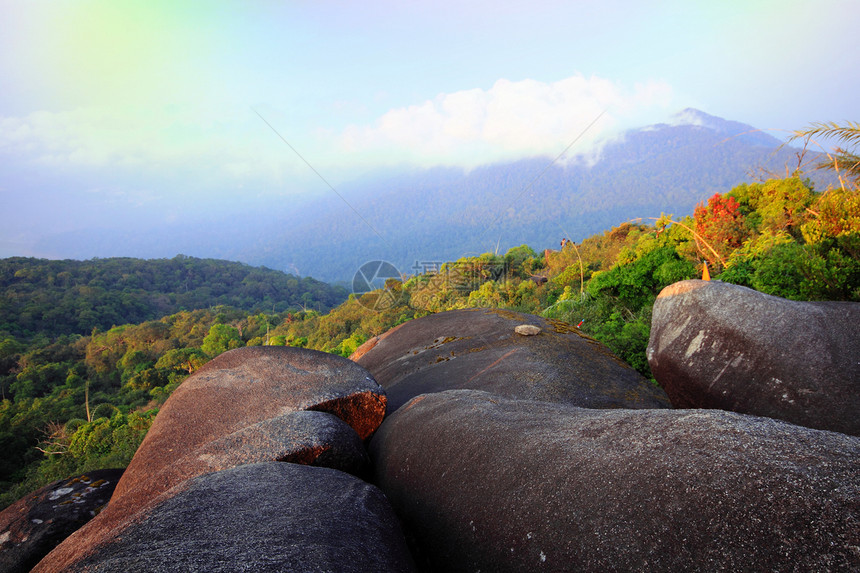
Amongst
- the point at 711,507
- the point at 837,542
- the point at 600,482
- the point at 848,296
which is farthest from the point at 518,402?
the point at 848,296

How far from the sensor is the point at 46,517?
5.73 m

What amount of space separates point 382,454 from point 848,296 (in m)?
7.42

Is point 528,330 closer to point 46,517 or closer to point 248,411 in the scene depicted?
point 248,411

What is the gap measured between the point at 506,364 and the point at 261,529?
18.5 ft

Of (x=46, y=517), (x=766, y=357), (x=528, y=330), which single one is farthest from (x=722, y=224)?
(x=46, y=517)

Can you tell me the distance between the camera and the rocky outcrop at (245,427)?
3.51 meters

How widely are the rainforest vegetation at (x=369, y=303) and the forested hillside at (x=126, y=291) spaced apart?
0.47 metres

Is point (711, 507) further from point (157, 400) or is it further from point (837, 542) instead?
point (157, 400)

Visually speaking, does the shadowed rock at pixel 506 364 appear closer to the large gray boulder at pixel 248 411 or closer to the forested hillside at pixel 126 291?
the large gray boulder at pixel 248 411

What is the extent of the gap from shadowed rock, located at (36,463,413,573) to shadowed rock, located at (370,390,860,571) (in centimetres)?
56

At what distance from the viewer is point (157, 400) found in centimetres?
4344

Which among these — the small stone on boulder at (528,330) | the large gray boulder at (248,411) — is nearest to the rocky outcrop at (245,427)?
the large gray boulder at (248,411)

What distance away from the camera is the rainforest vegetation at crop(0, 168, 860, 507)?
9227 mm

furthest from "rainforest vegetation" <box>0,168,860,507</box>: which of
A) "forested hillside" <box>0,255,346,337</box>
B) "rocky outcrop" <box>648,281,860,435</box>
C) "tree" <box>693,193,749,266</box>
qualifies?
"rocky outcrop" <box>648,281,860,435</box>
